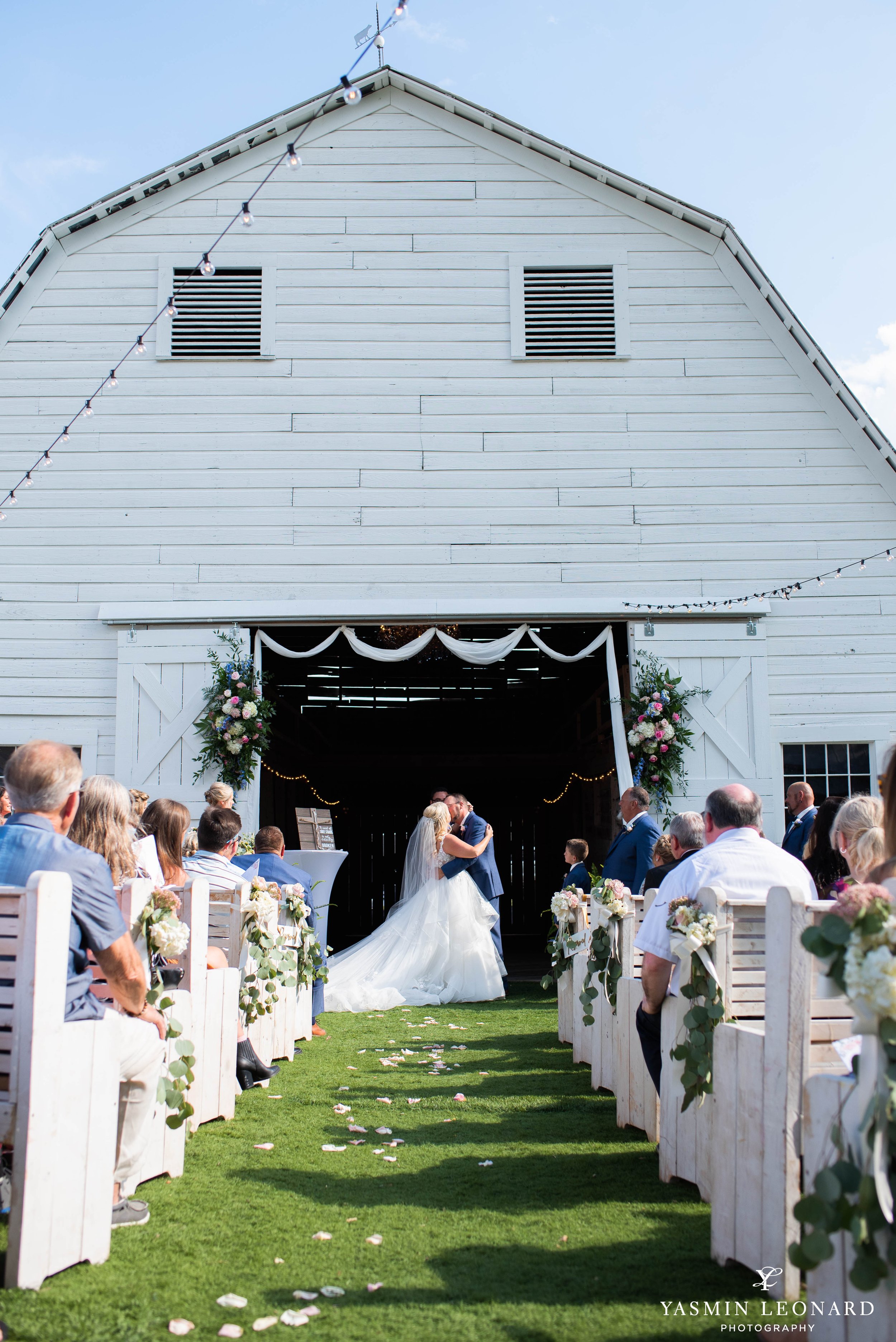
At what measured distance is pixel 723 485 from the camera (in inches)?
404

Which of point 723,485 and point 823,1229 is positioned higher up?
point 723,485

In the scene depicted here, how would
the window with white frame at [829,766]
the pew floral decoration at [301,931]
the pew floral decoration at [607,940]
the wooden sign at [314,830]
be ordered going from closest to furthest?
the pew floral decoration at [607,940] < the pew floral decoration at [301,931] < the window with white frame at [829,766] < the wooden sign at [314,830]

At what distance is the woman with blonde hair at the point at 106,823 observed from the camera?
403 cm

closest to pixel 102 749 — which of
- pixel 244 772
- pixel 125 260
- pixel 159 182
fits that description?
pixel 244 772

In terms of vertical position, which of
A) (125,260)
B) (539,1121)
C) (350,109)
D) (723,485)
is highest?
(350,109)

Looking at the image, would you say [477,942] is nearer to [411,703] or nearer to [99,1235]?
[99,1235]

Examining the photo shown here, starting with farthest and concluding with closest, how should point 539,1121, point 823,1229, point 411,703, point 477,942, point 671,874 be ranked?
point 411,703, point 477,942, point 539,1121, point 671,874, point 823,1229

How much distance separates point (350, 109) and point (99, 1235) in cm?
1054

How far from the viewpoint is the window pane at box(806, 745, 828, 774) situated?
9.98m

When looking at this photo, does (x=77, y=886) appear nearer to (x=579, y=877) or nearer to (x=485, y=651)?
(x=579, y=877)

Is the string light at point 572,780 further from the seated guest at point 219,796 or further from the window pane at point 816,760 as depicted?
the seated guest at point 219,796

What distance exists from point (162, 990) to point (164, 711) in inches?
249

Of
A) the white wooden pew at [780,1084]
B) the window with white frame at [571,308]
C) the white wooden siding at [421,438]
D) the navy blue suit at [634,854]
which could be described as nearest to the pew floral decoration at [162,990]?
the white wooden pew at [780,1084]

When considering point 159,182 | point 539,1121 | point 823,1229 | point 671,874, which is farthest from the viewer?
point 159,182
